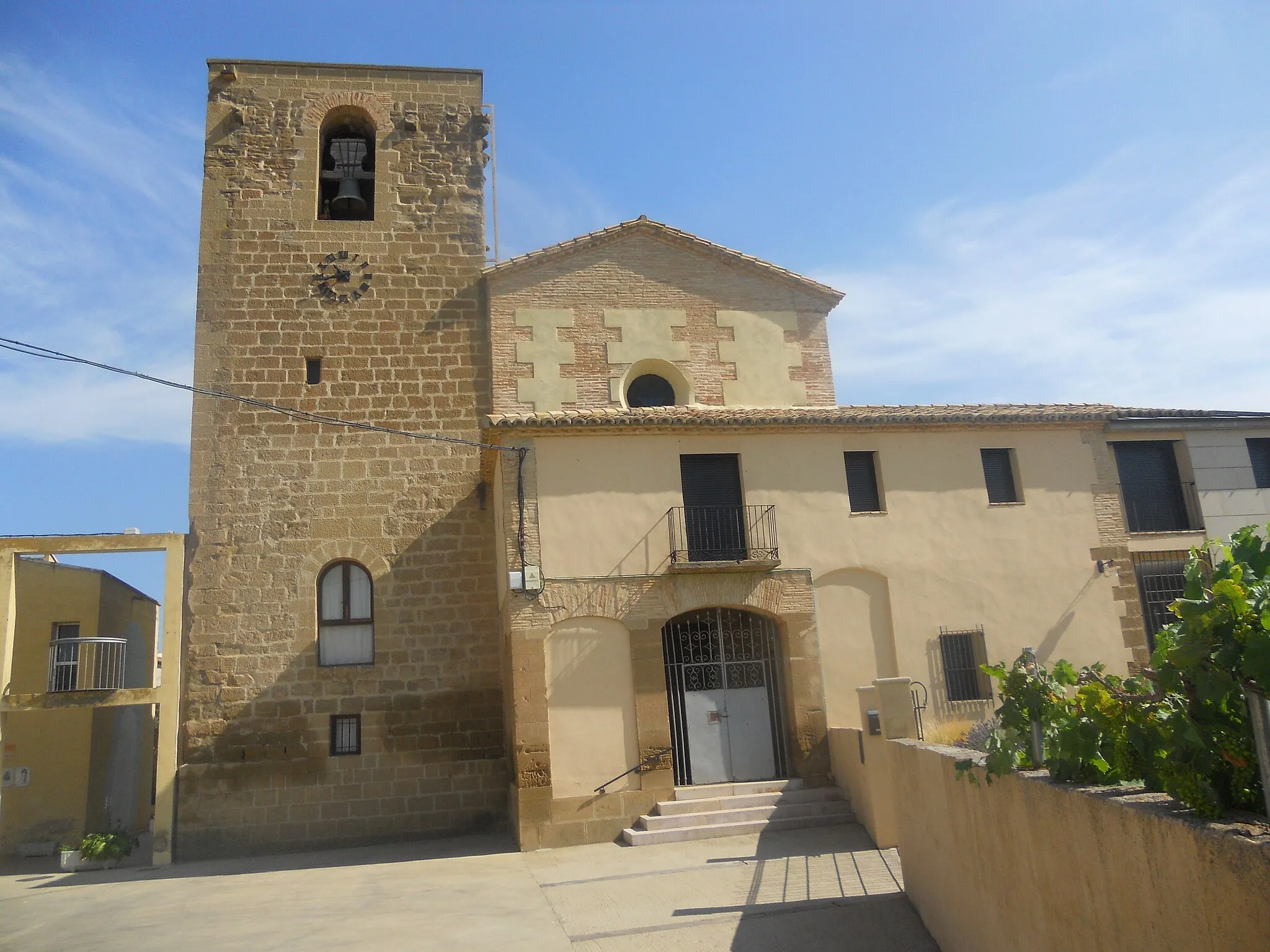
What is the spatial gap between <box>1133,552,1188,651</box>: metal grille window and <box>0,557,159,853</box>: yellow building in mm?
15284

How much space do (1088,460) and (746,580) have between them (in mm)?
5794

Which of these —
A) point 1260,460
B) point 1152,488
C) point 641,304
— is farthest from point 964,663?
point 641,304

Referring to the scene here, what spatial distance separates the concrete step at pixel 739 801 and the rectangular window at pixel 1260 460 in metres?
8.95

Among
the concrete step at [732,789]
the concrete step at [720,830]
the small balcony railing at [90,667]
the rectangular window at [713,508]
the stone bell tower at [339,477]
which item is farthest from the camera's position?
the small balcony railing at [90,667]

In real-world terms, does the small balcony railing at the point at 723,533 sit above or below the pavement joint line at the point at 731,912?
above

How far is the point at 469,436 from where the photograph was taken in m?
15.0

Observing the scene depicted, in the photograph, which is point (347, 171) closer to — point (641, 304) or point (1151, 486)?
point (641, 304)

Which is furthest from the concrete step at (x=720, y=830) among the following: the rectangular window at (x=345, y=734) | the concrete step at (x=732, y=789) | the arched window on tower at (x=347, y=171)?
the arched window on tower at (x=347, y=171)

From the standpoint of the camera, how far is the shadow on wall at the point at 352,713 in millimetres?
13398

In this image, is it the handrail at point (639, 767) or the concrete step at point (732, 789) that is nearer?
the handrail at point (639, 767)

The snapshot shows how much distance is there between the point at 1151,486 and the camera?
14766mm

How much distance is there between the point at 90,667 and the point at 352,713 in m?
4.66

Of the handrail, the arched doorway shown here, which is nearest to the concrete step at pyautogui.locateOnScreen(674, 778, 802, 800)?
the arched doorway

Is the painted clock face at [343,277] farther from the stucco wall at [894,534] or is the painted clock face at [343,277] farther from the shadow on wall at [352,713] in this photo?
the stucco wall at [894,534]
